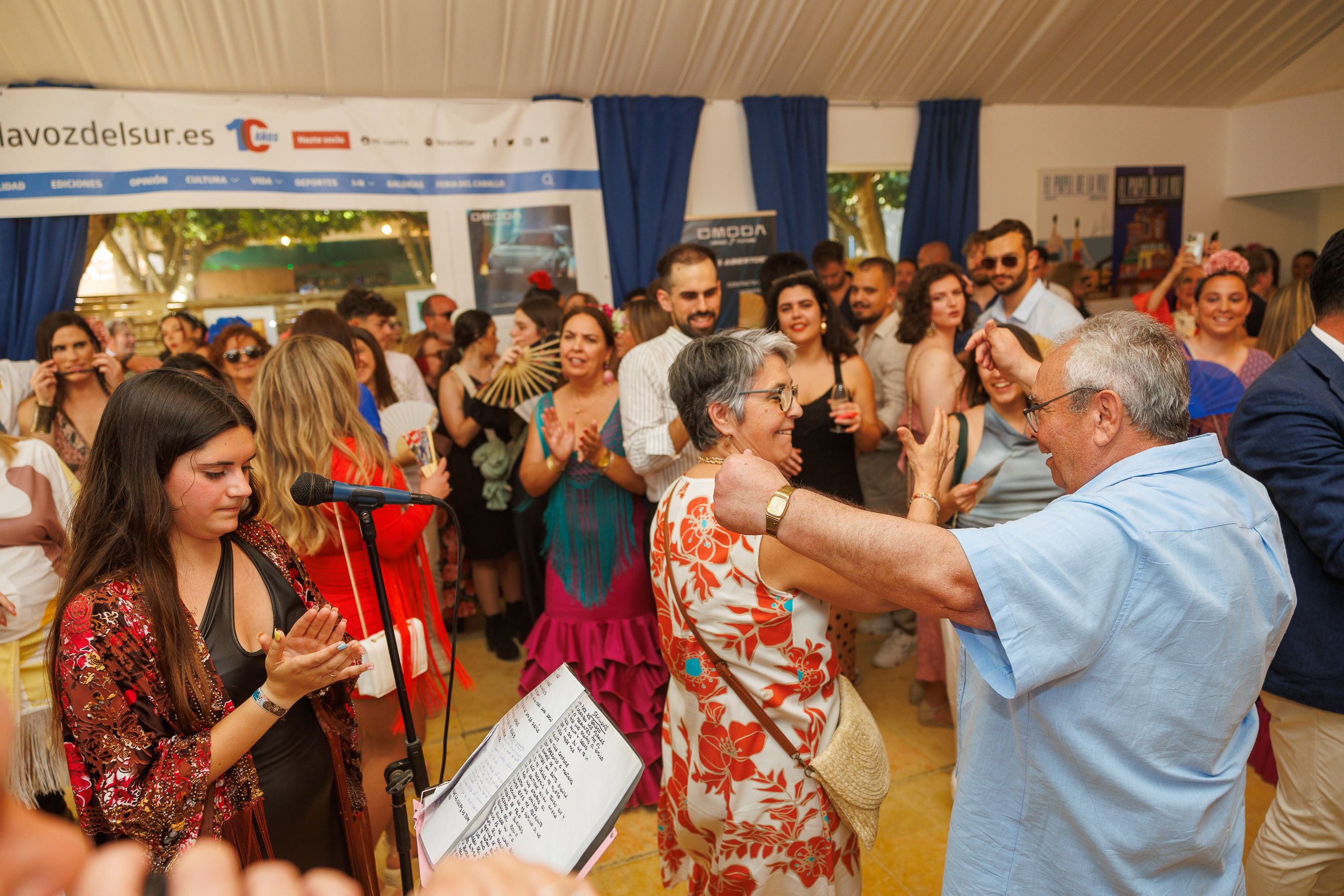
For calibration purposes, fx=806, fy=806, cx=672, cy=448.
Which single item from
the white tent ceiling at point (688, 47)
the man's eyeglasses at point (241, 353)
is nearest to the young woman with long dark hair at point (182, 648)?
the man's eyeglasses at point (241, 353)

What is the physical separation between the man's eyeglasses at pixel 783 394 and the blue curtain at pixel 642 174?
4836mm

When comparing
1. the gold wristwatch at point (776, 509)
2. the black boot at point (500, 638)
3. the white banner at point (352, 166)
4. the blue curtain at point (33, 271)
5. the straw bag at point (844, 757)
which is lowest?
the black boot at point (500, 638)

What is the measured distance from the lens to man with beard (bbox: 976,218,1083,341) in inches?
150

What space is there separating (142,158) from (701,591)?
5.45 meters

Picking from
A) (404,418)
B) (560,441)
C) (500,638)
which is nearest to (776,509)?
(560,441)

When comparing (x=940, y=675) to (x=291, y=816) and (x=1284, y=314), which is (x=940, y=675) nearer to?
(x=1284, y=314)

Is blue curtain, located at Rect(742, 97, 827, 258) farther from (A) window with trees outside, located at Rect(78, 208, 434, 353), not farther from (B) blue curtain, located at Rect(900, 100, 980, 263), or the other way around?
(A) window with trees outside, located at Rect(78, 208, 434, 353)

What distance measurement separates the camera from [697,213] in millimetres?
6957

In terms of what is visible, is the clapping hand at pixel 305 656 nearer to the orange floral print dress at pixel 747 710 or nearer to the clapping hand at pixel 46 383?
the orange floral print dress at pixel 747 710

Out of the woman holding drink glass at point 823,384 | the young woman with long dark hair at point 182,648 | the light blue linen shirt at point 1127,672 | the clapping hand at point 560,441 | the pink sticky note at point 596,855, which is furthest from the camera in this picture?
the woman holding drink glass at point 823,384

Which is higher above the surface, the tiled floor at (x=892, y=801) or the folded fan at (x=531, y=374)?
the folded fan at (x=531, y=374)

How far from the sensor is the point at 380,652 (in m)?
2.07

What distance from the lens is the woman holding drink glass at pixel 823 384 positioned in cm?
326

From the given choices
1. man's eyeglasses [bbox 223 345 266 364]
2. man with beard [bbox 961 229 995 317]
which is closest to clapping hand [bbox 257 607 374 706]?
man's eyeglasses [bbox 223 345 266 364]
